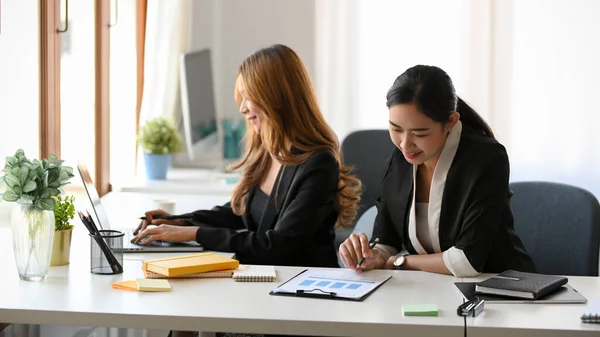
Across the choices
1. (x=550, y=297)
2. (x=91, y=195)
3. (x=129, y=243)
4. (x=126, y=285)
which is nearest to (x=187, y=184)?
(x=129, y=243)

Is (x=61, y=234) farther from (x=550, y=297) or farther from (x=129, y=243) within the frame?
(x=550, y=297)

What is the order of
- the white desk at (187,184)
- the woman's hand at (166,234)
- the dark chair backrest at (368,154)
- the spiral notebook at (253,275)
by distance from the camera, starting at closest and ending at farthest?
the spiral notebook at (253,275) → the woman's hand at (166,234) → the white desk at (187,184) → the dark chair backrest at (368,154)

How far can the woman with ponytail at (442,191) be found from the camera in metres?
2.32

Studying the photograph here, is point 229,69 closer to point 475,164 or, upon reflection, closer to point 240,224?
point 240,224

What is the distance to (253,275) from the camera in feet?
7.08

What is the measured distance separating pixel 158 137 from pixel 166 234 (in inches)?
62.1

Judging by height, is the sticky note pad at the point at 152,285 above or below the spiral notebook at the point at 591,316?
above

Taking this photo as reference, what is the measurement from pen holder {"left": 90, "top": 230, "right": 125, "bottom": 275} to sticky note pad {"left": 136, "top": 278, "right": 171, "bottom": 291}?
154mm

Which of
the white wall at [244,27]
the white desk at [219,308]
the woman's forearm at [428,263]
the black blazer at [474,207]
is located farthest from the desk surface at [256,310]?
the white wall at [244,27]

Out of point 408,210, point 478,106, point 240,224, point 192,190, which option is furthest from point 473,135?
point 478,106

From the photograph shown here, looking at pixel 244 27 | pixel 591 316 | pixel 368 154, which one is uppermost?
pixel 244 27

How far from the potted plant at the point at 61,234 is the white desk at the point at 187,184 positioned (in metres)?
1.51

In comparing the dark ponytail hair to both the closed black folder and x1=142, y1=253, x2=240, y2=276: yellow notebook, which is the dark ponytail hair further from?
x1=142, y1=253, x2=240, y2=276: yellow notebook

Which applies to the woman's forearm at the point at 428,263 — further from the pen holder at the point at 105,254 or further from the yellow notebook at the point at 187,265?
→ the pen holder at the point at 105,254
